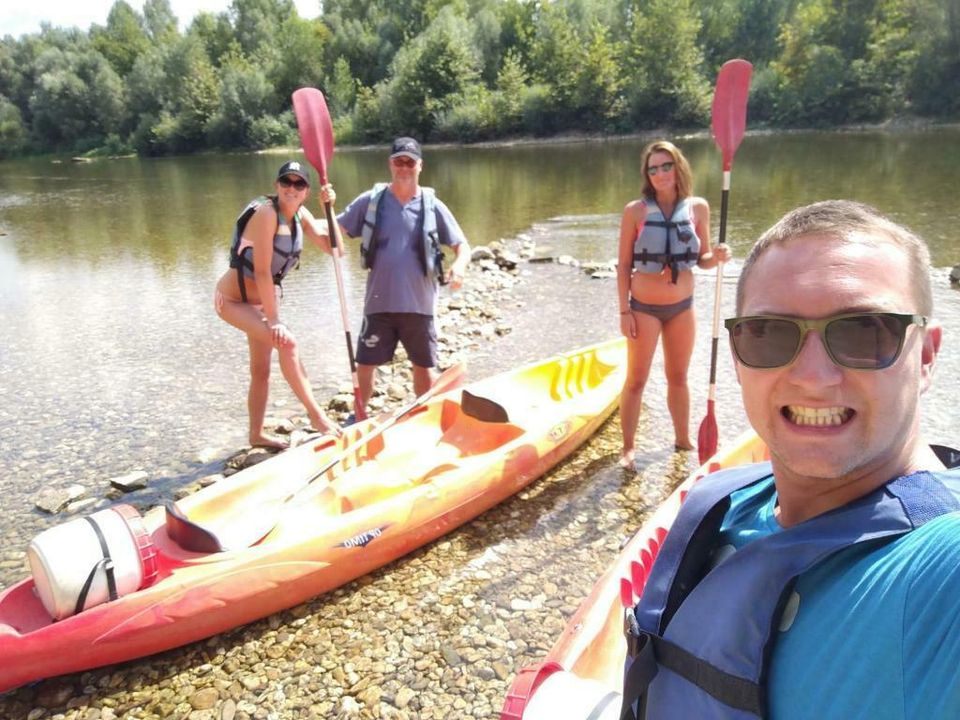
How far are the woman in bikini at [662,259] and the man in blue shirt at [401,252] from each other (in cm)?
131

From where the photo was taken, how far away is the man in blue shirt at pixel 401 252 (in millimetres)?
5184

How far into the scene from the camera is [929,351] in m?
1.39

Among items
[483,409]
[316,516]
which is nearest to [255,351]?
[316,516]

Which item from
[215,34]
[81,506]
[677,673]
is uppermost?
[215,34]

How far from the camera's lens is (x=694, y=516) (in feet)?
5.28

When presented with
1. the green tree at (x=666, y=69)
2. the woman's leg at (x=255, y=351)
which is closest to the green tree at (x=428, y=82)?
the green tree at (x=666, y=69)

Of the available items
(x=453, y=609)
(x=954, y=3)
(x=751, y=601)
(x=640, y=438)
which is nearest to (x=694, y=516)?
(x=751, y=601)

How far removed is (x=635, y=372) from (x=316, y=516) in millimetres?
2278

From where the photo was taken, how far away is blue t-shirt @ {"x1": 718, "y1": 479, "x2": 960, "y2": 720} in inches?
40.8

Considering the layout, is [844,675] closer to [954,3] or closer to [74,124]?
[954,3]

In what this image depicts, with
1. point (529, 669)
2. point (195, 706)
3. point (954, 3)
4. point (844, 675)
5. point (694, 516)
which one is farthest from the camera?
point (954, 3)

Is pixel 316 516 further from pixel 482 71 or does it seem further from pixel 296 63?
pixel 296 63

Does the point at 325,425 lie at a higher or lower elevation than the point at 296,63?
lower

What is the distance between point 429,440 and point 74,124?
66.6 meters
